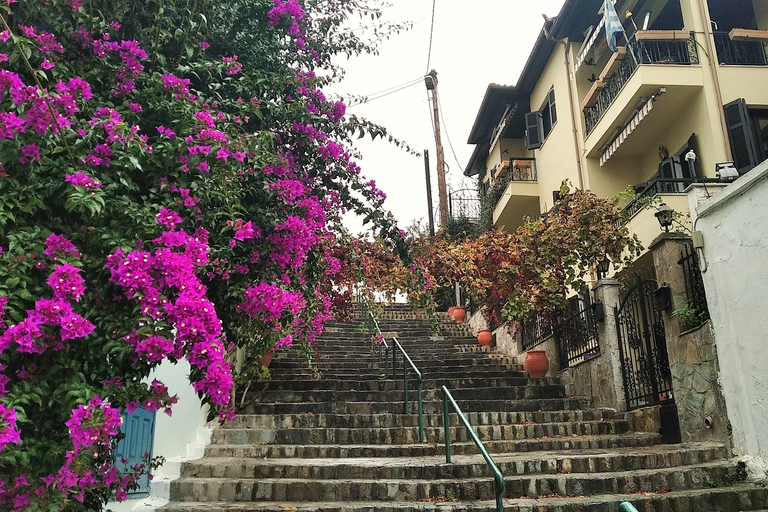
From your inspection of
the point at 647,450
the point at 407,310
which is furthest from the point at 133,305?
the point at 407,310

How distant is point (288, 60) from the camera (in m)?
5.06

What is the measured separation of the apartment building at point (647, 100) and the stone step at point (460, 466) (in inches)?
133

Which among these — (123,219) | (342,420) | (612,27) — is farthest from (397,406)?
(612,27)

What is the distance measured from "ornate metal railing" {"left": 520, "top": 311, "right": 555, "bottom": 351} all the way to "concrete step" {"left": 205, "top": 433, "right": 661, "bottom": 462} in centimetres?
316

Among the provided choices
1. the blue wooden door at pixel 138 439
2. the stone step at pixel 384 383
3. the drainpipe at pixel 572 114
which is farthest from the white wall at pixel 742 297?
the drainpipe at pixel 572 114

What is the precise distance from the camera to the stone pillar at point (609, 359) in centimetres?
854

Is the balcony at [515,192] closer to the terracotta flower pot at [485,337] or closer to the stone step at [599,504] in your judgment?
the terracotta flower pot at [485,337]

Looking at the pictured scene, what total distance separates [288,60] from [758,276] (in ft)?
15.3

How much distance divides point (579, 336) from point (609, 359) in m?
1.14

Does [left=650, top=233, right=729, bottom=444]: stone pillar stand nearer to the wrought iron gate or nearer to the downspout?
the wrought iron gate

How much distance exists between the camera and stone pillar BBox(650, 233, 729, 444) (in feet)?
21.3

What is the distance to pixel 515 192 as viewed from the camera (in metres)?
16.5

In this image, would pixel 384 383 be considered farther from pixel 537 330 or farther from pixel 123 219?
pixel 123 219

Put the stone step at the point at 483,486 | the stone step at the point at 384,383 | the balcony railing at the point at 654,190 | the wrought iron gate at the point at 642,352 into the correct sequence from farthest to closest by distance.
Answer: the balcony railing at the point at 654,190, the stone step at the point at 384,383, the wrought iron gate at the point at 642,352, the stone step at the point at 483,486
